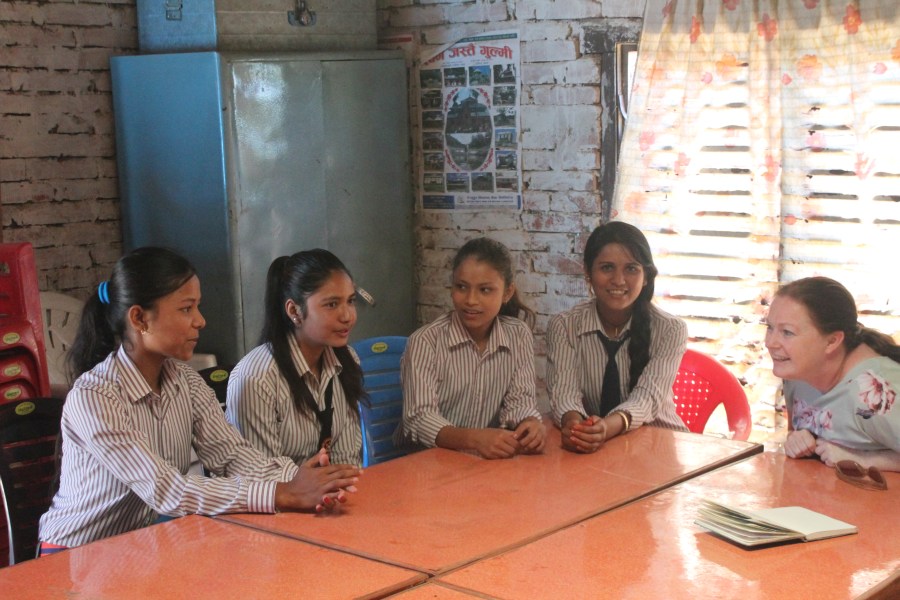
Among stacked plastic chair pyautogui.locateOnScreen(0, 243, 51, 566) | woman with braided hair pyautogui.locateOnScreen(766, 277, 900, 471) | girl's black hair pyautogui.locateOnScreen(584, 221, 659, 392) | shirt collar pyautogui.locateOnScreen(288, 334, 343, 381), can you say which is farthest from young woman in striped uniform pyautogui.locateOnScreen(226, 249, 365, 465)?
woman with braided hair pyautogui.locateOnScreen(766, 277, 900, 471)

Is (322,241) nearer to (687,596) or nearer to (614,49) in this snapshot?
(614,49)

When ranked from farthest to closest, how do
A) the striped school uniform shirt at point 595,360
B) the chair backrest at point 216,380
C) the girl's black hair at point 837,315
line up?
the chair backrest at point 216,380, the striped school uniform shirt at point 595,360, the girl's black hair at point 837,315

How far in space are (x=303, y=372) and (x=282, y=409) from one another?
12cm

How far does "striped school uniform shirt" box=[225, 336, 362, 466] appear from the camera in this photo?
301 centimetres

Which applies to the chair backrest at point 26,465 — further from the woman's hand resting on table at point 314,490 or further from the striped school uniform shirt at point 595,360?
the striped school uniform shirt at point 595,360

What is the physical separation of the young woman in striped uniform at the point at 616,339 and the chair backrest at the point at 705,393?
333mm

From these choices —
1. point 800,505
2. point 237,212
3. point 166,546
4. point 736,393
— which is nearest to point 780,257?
point 736,393

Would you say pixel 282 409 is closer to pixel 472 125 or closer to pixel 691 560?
pixel 691 560

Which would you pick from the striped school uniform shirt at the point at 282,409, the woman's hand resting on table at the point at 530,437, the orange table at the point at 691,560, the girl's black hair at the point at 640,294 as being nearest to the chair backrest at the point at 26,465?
the striped school uniform shirt at the point at 282,409

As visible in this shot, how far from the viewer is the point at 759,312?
4.16 meters

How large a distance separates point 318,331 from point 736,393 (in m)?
1.57

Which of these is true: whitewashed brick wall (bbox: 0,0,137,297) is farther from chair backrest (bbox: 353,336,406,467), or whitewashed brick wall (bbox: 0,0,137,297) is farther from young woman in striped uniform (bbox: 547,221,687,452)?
young woman in striped uniform (bbox: 547,221,687,452)

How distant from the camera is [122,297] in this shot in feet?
9.10

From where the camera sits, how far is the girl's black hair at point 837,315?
2.99 meters
